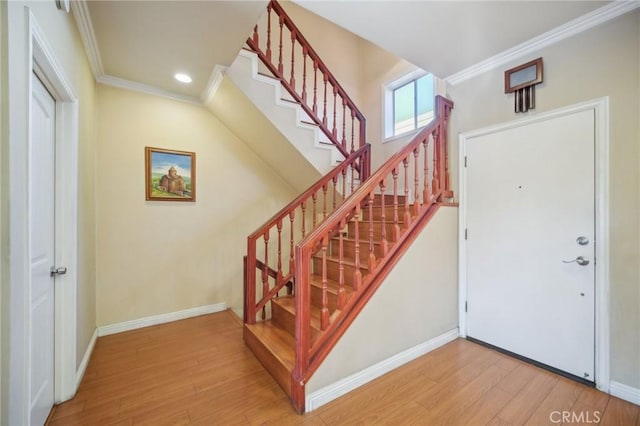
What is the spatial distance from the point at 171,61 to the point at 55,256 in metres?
1.86

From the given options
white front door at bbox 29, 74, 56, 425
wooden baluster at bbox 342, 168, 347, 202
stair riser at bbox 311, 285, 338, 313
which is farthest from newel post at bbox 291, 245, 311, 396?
wooden baluster at bbox 342, 168, 347, 202

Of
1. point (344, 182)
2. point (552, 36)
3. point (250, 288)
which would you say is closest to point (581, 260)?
point (552, 36)

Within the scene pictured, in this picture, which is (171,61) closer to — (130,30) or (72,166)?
(130,30)

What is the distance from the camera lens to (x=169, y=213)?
10.2 ft

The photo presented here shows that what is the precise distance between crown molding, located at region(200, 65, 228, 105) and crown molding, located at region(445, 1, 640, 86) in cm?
227

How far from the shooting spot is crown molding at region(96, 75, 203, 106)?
8.91 ft

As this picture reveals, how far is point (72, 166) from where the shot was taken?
1.78 meters

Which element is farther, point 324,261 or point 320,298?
point 320,298

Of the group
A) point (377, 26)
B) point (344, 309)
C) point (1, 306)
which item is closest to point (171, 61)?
point (377, 26)

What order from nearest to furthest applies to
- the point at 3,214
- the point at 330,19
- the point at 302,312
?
the point at 3,214
the point at 302,312
the point at 330,19

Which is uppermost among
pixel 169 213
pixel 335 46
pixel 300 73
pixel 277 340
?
pixel 335 46

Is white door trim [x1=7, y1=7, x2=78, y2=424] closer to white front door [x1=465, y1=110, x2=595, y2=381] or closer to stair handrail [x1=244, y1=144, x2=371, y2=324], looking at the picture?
stair handrail [x1=244, y1=144, x2=371, y2=324]

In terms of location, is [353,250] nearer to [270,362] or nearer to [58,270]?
[270,362]

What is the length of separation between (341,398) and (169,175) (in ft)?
9.31
